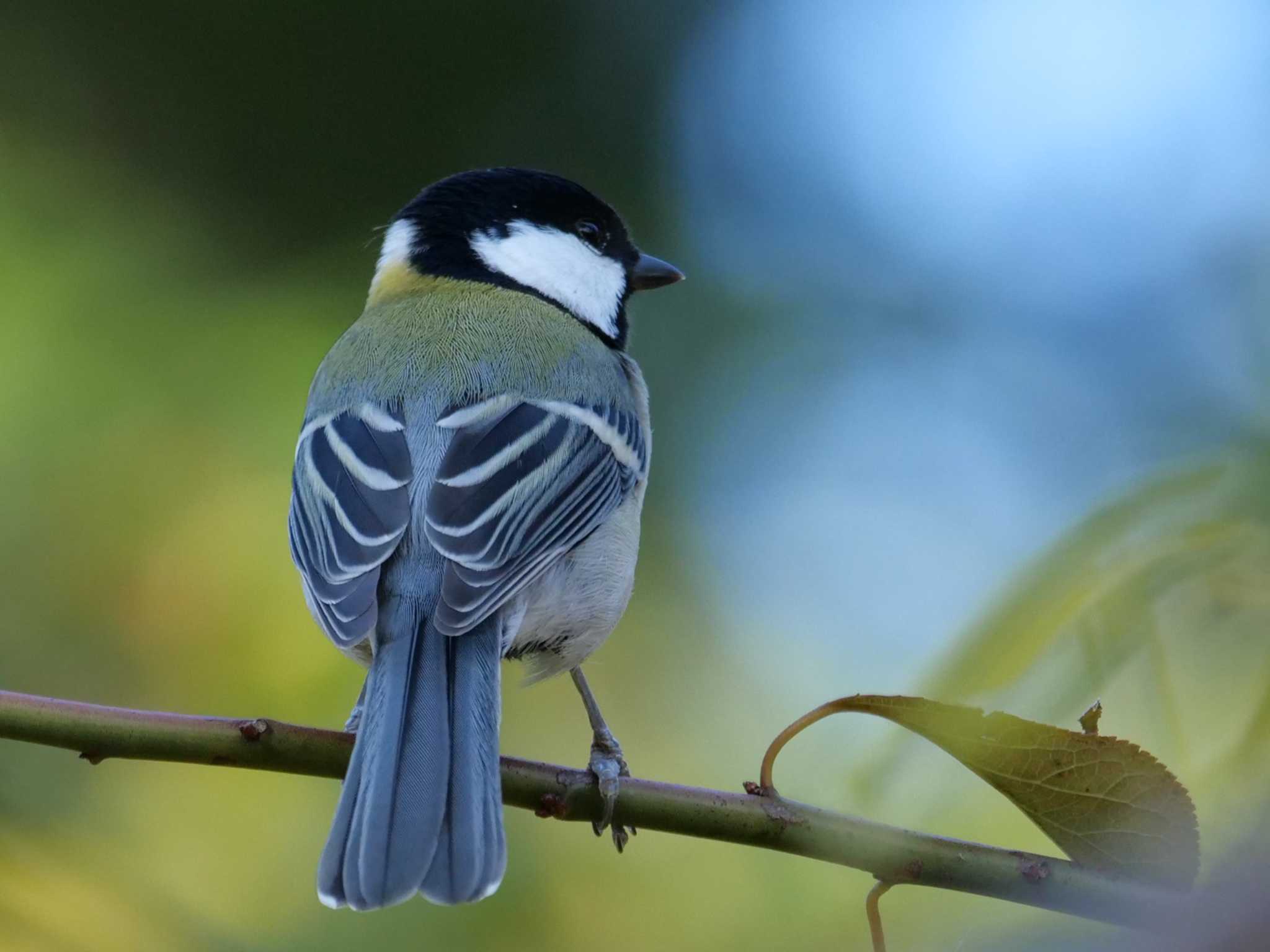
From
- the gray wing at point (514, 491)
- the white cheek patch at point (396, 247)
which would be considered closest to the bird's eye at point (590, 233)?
the white cheek patch at point (396, 247)

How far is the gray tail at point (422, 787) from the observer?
132 centimetres

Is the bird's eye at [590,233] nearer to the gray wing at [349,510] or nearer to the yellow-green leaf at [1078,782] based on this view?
the gray wing at [349,510]

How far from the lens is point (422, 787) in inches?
55.7

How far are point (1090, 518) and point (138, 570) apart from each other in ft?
6.81

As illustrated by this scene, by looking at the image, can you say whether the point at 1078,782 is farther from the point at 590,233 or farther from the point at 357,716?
the point at 590,233

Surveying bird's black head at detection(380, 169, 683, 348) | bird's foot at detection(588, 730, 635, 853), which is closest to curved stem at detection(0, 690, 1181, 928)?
bird's foot at detection(588, 730, 635, 853)

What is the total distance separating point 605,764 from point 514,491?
409 millimetres

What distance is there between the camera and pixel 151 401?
2.65 meters

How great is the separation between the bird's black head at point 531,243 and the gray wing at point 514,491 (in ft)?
1.85

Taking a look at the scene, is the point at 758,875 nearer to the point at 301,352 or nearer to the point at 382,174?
the point at 301,352

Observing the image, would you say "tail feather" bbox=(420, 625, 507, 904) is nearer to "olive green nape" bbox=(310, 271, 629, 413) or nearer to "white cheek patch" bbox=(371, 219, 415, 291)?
"olive green nape" bbox=(310, 271, 629, 413)

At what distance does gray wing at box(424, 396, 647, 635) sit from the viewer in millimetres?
1680

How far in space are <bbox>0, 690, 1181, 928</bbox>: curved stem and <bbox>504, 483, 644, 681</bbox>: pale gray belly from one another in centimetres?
58

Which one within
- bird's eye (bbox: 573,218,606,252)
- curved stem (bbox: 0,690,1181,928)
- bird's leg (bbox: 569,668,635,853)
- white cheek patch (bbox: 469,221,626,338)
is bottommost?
bird's leg (bbox: 569,668,635,853)
